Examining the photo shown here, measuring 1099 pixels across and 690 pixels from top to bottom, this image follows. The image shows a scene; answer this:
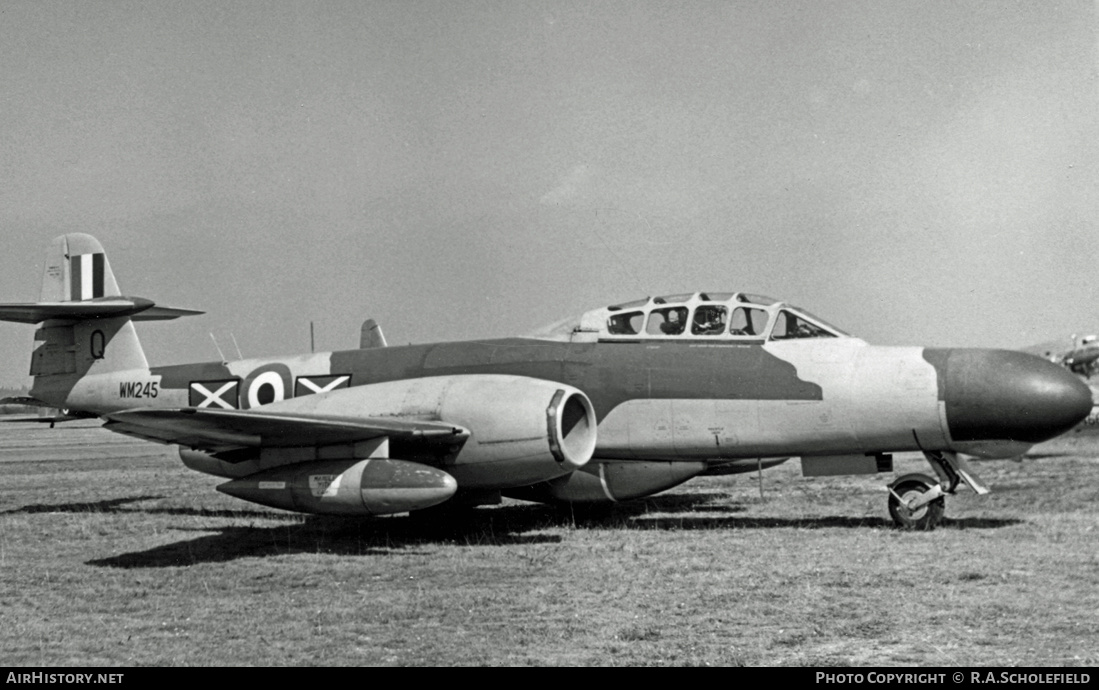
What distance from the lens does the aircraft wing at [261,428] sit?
8.67 meters

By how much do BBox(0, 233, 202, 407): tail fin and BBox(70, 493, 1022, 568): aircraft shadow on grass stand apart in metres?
2.15

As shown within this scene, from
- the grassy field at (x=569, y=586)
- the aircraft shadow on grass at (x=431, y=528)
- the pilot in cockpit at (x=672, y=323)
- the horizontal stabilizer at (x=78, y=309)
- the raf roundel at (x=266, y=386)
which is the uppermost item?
the horizontal stabilizer at (x=78, y=309)

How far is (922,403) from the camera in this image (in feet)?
28.9

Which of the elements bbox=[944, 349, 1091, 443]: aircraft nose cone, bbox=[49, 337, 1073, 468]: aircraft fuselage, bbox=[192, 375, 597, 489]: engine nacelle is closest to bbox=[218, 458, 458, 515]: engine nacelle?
bbox=[192, 375, 597, 489]: engine nacelle

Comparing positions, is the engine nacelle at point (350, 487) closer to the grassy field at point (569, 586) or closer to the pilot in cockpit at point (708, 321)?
the grassy field at point (569, 586)

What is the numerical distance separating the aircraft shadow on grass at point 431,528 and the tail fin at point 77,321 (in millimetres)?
2151

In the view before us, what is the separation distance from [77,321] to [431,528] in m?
5.97

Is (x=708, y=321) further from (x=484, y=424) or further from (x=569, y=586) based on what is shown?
(x=569, y=586)

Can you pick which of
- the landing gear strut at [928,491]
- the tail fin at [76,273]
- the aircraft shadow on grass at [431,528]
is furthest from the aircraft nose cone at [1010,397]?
the tail fin at [76,273]

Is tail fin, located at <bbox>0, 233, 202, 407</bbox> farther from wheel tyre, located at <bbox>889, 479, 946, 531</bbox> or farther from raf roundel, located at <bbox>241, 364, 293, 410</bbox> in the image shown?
wheel tyre, located at <bbox>889, 479, 946, 531</bbox>

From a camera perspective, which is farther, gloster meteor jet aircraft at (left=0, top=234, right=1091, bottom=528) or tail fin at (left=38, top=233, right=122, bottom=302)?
tail fin at (left=38, top=233, right=122, bottom=302)

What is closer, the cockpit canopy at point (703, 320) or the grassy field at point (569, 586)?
the grassy field at point (569, 586)

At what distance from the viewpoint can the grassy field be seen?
5172mm

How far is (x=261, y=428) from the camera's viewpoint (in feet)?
29.6
